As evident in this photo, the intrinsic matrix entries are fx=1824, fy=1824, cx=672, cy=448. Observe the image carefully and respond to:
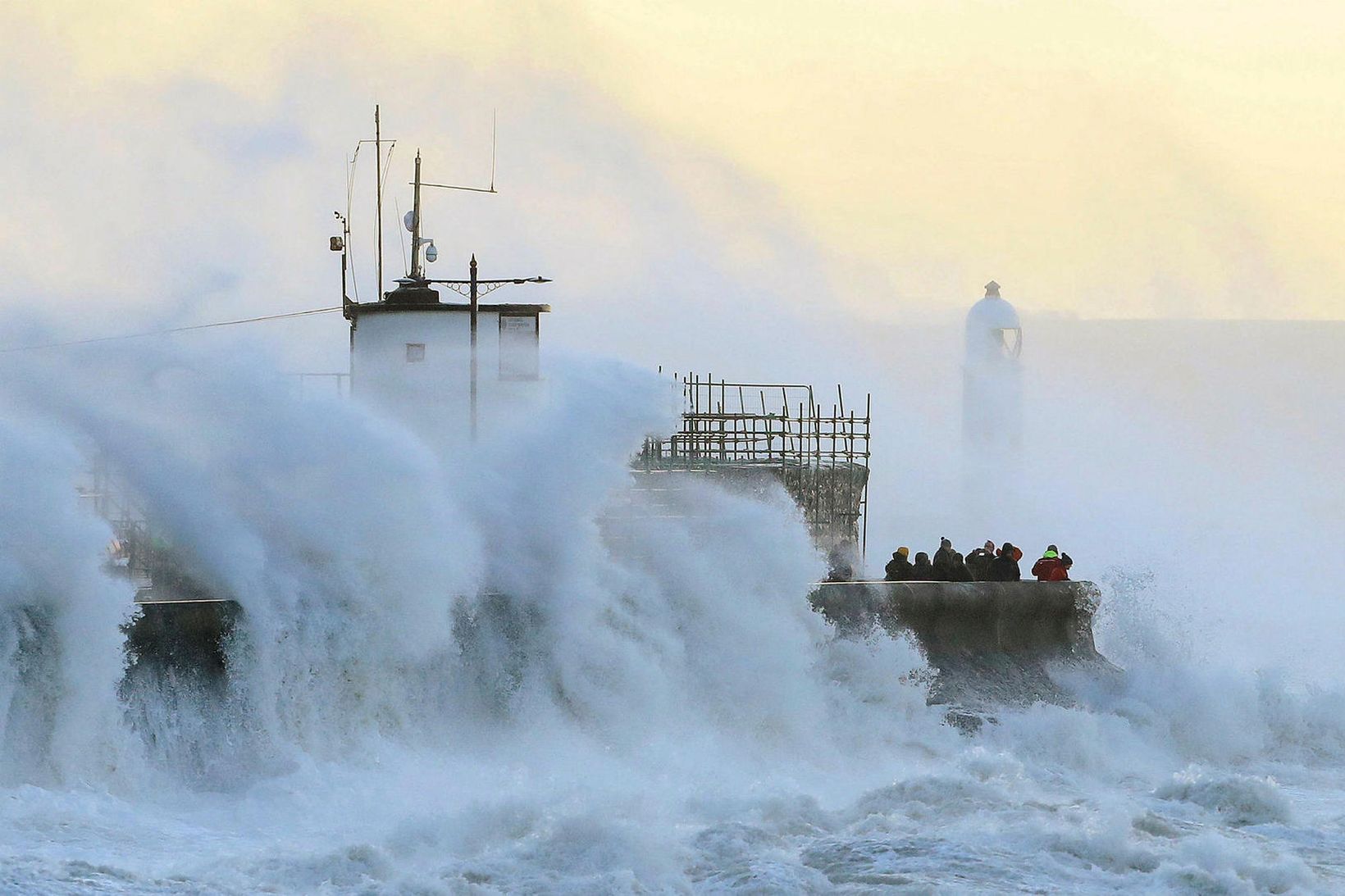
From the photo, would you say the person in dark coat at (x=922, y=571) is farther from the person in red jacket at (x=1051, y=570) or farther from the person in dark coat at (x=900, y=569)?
the person in red jacket at (x=1051, y=570)

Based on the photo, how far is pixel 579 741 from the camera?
1384cm

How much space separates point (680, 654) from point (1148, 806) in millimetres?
4026

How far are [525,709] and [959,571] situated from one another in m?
5.16

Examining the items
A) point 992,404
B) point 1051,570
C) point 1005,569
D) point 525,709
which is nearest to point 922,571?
point 1005,569

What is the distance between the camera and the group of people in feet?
56.6

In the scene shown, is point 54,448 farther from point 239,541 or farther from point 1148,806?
A: point 1148,806

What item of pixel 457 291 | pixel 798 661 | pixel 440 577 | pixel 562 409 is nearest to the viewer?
pixel 440 577

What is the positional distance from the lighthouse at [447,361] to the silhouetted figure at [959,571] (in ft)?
16.0

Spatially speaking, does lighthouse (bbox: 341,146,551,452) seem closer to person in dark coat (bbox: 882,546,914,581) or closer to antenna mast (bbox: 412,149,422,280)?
antenna mast (bbox: 412,149,422,280)

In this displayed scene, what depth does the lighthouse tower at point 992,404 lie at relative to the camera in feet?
98.0

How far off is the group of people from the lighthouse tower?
12.2 m

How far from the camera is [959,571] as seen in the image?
680 inches

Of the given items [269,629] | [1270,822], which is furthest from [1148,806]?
[269,629]

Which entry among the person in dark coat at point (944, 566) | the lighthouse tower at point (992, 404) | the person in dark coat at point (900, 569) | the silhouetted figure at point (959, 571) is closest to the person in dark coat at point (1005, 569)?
the silhouetted figure at point (959, 571)
